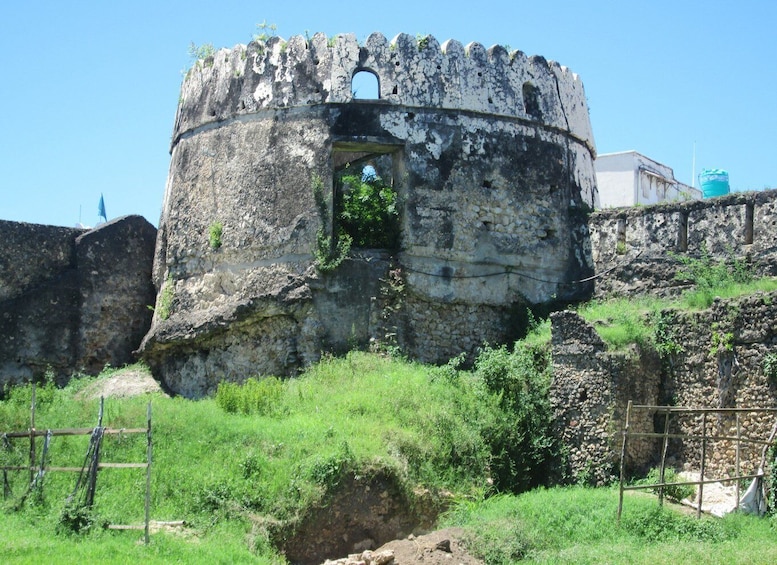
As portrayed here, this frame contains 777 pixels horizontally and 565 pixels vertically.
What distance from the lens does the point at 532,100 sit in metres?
20.8

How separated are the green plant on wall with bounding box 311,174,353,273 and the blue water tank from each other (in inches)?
359

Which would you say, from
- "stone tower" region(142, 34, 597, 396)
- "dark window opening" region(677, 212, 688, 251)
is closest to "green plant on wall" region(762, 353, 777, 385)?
"dark window opening" region(677, 212, 688, 251)

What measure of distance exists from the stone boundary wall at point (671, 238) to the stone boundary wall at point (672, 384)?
2.00 metres

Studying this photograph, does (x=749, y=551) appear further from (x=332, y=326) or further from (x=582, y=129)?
(x=582, y=129)

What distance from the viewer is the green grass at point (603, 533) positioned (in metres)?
12.8

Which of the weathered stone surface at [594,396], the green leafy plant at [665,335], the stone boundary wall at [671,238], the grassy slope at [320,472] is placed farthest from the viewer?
the stone boundary wall at [671,238]

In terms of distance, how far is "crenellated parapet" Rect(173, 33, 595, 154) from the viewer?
19750 millimetres

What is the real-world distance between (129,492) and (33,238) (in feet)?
27.4

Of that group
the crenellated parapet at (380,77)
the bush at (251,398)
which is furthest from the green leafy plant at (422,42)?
the bush at (251,398)

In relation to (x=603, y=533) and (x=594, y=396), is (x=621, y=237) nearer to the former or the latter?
(x=594, y=396)

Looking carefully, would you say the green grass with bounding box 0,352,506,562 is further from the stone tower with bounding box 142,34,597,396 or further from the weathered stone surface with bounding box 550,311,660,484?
the stone tower with bounding box 142,34,597,396

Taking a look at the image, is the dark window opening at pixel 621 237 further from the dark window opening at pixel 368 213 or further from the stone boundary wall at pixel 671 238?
the dark window opening at pixel 368 213

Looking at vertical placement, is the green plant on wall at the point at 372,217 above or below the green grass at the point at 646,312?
above

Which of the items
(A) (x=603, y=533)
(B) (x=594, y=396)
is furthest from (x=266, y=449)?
(B) (x=594, y=396)
